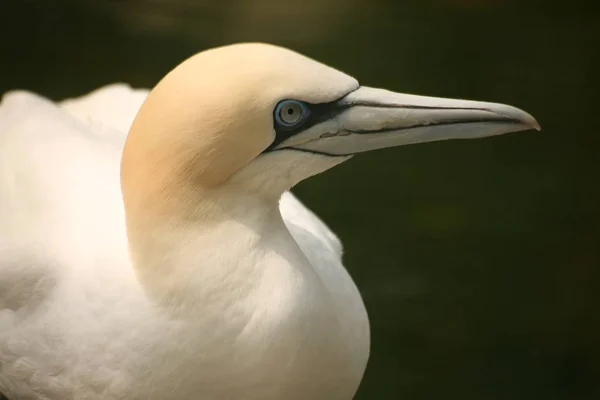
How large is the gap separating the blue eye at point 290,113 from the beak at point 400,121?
67 millimetres

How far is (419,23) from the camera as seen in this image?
20.2 ft

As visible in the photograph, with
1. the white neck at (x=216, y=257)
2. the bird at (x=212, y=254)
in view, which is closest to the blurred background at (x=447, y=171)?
the bird at (x=212, y=254)

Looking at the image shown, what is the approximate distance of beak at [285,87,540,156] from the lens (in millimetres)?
2318

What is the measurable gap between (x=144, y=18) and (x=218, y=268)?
415 cm

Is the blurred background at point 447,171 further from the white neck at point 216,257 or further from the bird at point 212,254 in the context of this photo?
the white neck at point 216,257

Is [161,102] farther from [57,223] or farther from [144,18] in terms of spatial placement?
[144,18]

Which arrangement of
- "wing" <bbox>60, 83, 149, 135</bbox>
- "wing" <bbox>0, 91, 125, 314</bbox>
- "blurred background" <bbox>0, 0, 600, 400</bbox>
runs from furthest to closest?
"blurred background" <bbox>0, 0, 600, 400</bbox> → "wing" <bbox>60, 83, 149, 135</bbox> → "wing" <bbox>0, 91, 125, 314</bbox>

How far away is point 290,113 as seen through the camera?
2.25 metres

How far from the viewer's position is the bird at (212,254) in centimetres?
219

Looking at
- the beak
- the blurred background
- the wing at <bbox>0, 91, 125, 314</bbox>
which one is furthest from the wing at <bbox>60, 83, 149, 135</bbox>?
the beak

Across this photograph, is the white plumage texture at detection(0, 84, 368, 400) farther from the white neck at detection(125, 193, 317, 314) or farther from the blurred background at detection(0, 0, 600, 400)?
the blurred background at detection(0, 0, 600, 400)

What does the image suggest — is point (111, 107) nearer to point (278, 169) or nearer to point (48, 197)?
point (48, 197)

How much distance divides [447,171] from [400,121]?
2.44 m

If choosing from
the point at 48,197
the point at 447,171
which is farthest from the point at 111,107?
the point at 447,171
